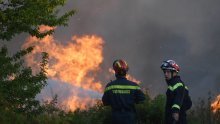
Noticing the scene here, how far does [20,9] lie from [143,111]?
16.2 ft

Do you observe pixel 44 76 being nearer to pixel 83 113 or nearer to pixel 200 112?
pixel 83 113

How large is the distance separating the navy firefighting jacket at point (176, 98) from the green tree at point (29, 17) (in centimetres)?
636

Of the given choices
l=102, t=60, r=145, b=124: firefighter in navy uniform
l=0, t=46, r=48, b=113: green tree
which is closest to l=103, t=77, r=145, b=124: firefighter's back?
l=102, t=60, r=145, b=124: firefighter in navy uniform

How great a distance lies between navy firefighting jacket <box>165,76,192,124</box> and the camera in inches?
345

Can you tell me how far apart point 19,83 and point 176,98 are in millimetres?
7064

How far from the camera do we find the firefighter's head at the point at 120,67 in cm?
868

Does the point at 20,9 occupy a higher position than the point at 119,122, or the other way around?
the point at 20,9

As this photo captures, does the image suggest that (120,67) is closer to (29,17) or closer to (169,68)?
(169,68)

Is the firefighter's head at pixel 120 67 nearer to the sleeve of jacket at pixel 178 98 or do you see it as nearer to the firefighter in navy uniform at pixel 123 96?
the firefighter in navy uniform at pixel 123 96

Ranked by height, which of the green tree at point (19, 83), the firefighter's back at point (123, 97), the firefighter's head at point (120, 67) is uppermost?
the green tree at point (19, 83)

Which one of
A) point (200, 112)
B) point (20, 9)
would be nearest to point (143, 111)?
point (200, 112)

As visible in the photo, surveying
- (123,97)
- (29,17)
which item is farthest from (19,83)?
(123,97)

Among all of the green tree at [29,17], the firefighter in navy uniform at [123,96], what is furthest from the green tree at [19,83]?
the firefighter in navy uniform at [123,96]

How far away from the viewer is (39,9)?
1442cm
